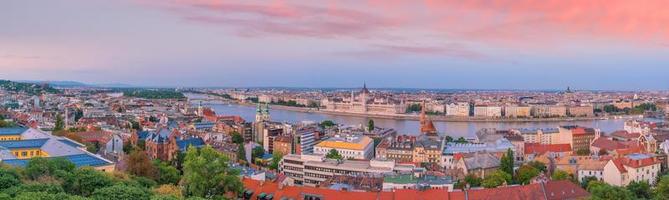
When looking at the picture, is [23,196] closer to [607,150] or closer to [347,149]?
[347,149]

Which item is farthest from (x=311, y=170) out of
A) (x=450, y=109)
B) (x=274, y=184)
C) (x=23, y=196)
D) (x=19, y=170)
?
(x=450, y=109)

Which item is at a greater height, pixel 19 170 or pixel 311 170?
pixel 19 170

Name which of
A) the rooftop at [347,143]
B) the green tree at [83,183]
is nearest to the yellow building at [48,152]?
the green tree at [83,183]

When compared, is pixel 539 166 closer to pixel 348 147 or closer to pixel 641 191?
pixel 641 191

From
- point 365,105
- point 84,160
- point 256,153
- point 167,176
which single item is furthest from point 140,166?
point 365,105

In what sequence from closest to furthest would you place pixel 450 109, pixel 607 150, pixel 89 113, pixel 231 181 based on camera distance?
1. pixel 231 181
2. pixel 607 150
3. pixel 89 113
4. pixel 450 109
